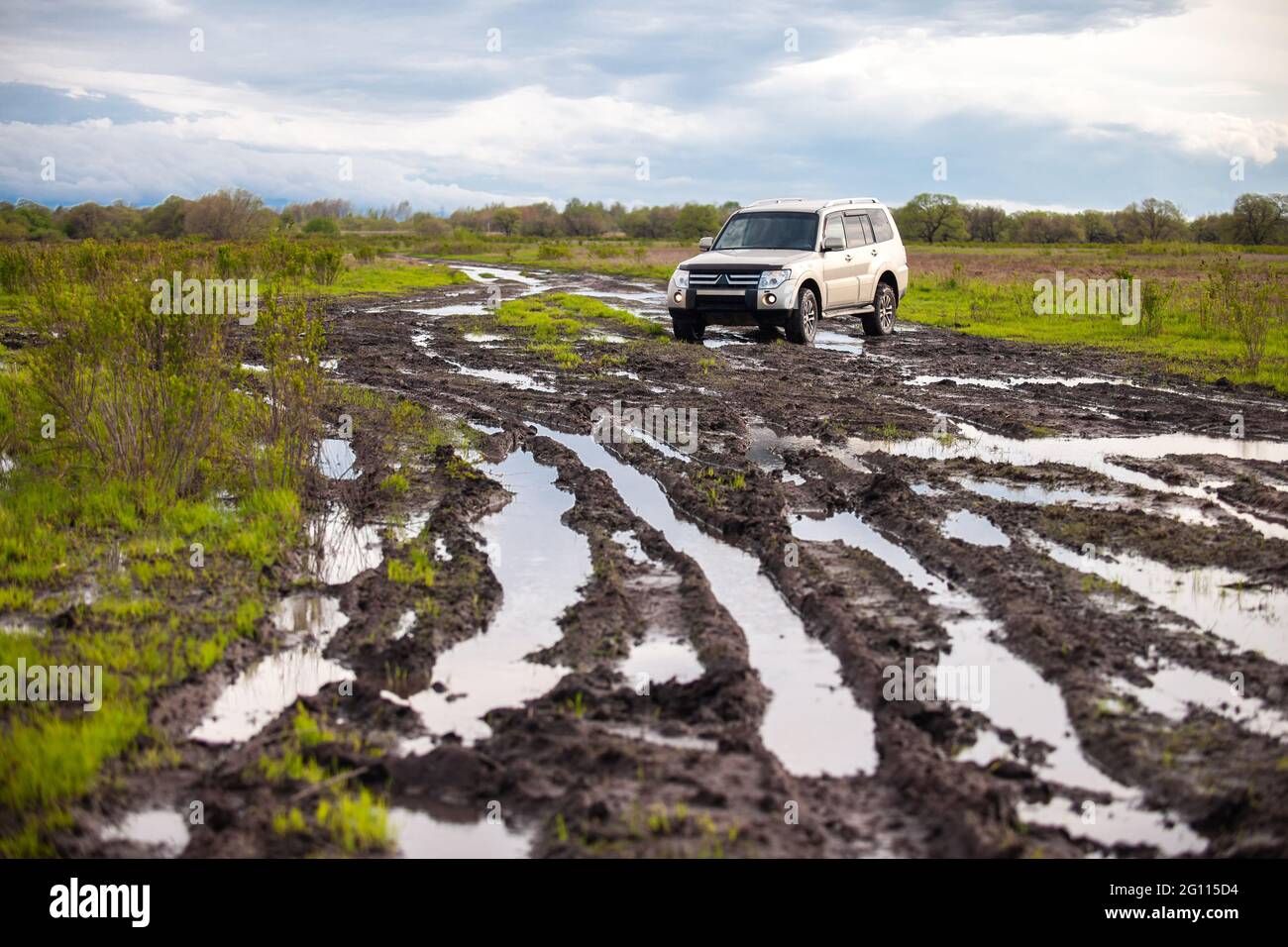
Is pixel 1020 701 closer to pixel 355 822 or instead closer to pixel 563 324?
pixel 355 822

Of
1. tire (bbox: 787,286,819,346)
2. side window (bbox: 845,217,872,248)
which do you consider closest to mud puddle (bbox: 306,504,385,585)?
tire (bbox: 787,286,819,346)

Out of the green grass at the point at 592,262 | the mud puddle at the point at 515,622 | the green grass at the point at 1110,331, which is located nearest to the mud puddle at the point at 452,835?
the mud puddle at the point at 515,622

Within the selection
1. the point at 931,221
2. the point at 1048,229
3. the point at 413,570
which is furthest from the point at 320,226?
the point at 413,570

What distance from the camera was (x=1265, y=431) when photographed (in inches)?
454

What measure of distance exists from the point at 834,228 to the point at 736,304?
103 inches

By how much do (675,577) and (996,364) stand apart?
11888 mm

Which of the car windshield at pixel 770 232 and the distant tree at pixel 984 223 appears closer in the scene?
the car windshield at pixel 770 232

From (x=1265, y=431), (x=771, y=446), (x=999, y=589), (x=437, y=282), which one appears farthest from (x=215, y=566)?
(x=437, y=282)

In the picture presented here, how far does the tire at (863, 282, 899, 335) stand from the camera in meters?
21.2

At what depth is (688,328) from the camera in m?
19.5

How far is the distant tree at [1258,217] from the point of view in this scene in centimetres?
7525
